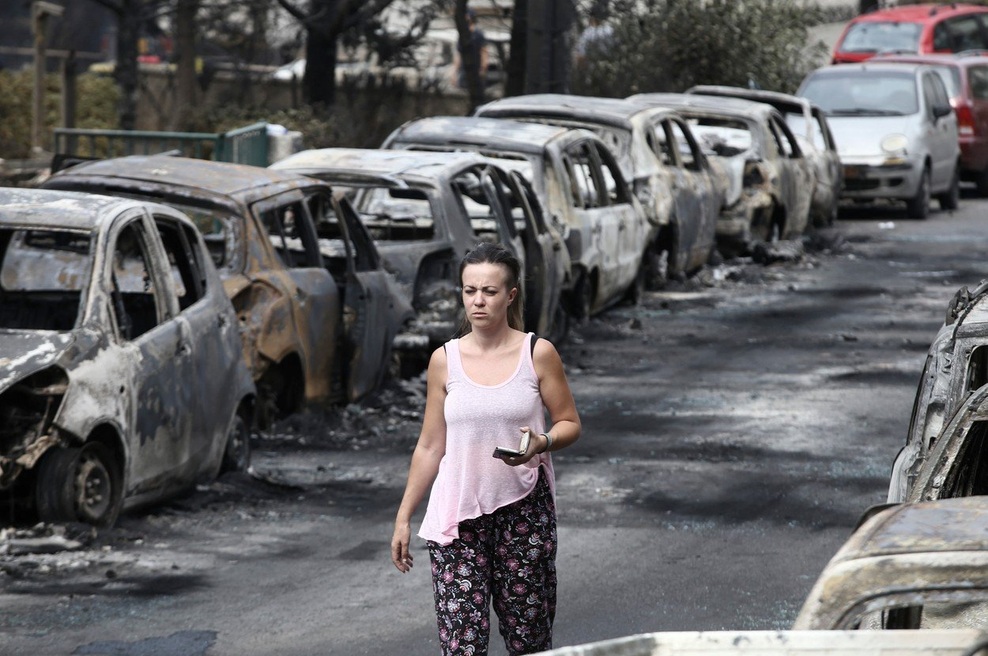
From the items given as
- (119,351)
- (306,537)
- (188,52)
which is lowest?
(306,537)

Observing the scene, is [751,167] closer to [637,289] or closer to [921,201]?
[637,289]

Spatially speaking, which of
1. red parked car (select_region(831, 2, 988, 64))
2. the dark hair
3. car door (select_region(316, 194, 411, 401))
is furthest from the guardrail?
red parked car (select_region(831, 2, 988, 64))

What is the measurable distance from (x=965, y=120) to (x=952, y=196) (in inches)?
71.0

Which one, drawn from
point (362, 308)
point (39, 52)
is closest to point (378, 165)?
point (362, 308)

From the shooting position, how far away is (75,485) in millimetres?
7734

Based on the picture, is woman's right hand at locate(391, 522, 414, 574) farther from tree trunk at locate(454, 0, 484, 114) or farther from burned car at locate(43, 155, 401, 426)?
tree trunk at locate(454, 0, 484, 114)

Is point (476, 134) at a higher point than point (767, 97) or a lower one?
lower

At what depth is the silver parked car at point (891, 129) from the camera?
23781mm

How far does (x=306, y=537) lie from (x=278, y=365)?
2395mm

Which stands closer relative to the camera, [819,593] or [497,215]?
[819,593]

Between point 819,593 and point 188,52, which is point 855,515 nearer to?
point 819,593

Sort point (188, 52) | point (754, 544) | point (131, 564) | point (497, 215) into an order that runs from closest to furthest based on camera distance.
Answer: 1. point (131, 564)
2. point (754, 544)
3. point (497, 215)
4. point (188, 52)

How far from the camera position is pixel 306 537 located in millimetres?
8352

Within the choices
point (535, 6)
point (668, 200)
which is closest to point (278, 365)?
point (668, 200)
